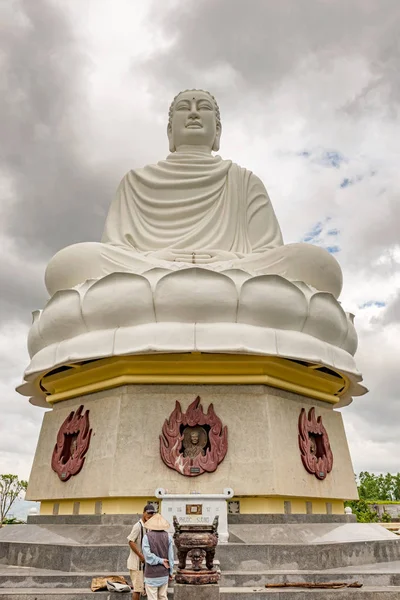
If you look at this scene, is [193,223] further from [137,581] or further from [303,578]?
[137,581]

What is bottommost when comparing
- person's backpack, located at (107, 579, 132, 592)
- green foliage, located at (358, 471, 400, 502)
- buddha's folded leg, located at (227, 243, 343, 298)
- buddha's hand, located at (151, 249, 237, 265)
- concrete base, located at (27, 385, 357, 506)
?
person's backpack, located at (107, 579, 132, 592)

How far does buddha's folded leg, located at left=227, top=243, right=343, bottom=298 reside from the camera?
889cm

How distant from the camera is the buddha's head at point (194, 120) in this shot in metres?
12.7

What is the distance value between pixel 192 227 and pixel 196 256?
1197mm

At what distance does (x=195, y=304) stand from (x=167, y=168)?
5.11m

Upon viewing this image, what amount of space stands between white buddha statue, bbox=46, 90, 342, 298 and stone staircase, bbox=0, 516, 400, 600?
3661 mm

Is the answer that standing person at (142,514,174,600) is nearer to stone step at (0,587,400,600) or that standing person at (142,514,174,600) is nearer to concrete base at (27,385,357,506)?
stone step at (0,587,400,600)

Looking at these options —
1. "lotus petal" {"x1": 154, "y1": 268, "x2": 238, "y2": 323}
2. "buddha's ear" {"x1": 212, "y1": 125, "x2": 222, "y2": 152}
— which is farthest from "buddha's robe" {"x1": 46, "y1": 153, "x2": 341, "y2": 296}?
"lotus petal" {"x1": 154, "y1": 268, "x2": 238, "y2": 323}

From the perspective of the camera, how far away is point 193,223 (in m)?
11.1

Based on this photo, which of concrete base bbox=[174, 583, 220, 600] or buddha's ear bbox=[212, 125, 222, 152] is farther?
buddha's ear bbox=[212, 125, 222, 152]

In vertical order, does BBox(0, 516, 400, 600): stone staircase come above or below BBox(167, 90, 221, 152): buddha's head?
below

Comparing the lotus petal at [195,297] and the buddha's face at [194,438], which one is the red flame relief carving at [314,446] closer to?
the buddha's face at [194,438]

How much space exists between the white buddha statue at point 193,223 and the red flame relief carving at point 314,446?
210 centimetres

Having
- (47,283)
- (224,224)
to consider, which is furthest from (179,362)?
(224,224)
